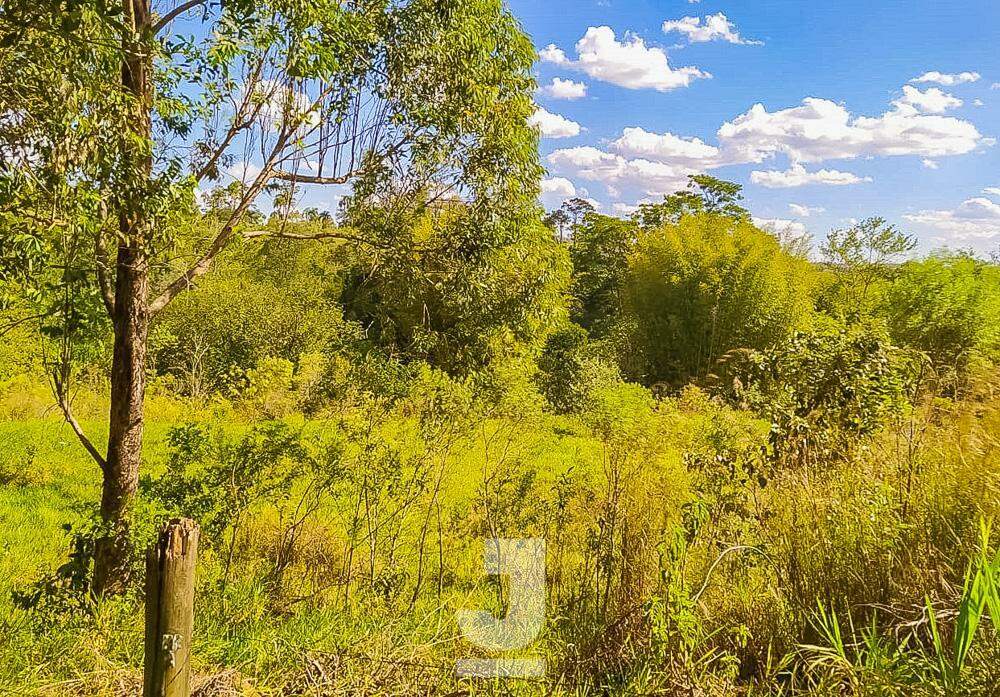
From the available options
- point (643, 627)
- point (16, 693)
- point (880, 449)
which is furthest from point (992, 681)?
point (16, 693)

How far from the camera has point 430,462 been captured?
4301mm

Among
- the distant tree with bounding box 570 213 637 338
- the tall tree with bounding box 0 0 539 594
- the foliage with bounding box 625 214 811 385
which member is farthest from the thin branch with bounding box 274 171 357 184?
the distant tree with bounding box 570 213 637 338

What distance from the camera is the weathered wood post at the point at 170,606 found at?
1.71m

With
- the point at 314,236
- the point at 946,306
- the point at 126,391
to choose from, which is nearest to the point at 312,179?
the point at 314,236

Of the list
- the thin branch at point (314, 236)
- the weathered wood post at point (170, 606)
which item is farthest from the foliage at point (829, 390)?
the weathered wood post at point (170, 606)

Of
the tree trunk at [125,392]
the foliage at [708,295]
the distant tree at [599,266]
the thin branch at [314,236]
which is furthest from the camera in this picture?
the distant tree at [599,266]

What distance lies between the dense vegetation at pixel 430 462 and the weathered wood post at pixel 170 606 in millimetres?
436

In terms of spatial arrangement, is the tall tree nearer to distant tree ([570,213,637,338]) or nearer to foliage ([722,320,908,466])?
foliage ([722,320,908,466])

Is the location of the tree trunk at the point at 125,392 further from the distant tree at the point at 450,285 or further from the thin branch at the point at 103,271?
the distant tree at the point at 450,285

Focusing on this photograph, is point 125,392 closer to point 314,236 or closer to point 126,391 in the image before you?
point 126,391

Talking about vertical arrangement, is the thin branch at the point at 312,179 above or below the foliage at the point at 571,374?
above

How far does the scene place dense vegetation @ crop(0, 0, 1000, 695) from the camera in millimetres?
2254

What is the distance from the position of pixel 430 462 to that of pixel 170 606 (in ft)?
8.53

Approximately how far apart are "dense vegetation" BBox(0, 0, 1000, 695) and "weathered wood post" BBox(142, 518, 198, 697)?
17.2 inches
